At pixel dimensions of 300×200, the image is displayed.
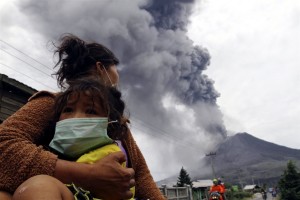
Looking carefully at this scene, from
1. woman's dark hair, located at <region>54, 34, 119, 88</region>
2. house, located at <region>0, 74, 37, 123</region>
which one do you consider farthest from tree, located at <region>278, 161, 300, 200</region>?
woman's dark hair, located at <region>54, 34, 119, 88</region>

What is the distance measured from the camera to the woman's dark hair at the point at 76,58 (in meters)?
1.44

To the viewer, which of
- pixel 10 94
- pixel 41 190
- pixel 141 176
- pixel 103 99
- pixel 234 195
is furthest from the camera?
pixel 234 195

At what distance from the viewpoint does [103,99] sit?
110 centimetres

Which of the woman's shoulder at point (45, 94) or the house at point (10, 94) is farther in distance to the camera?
the house at point (10, 94)

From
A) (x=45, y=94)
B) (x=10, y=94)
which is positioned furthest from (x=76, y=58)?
(x=10, y=94)

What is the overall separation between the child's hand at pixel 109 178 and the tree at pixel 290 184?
89.6 feet

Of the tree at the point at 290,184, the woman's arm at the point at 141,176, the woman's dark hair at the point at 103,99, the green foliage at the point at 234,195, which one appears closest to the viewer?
the woman's dark hair at the point at 103,99

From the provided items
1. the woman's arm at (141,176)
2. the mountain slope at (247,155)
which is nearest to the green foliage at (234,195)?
the woman's arm at (141,176)

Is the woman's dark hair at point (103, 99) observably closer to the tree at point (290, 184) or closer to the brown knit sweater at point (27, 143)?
the brown knit sweater at point (27, 143)

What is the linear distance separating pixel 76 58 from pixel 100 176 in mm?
706

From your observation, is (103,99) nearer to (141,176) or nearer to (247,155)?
(141,176)

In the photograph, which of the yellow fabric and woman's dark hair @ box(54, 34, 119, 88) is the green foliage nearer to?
woman's dark hair @ box(54, 34, 119, 88)

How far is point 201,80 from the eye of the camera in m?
66.7

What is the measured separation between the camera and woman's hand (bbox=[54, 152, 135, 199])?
89cm
